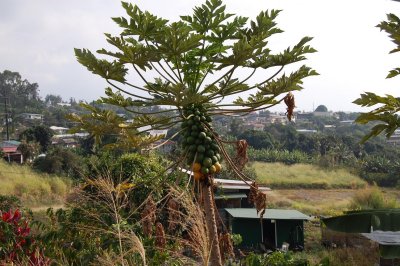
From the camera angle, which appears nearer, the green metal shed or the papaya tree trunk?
the papaya tree trunk

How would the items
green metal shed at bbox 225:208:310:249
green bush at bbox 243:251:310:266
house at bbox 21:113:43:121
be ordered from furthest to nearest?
house at bbox 21:113:43:121, green metal shed at bbox 225:208:310:249, green bush at bbox 243:251:310:266

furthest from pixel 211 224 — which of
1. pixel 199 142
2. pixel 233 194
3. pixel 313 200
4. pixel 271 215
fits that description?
pixel 313 200

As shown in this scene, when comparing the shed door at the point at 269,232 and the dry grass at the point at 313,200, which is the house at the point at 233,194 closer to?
the shed door at the point at 269,232

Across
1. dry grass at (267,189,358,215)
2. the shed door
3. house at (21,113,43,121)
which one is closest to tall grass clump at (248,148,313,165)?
dry grass at (267,189,358,215)

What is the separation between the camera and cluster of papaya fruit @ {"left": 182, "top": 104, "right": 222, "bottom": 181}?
254 cm

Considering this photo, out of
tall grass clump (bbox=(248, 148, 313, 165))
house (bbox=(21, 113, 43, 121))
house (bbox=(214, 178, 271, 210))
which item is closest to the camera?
house (bbox=(214, 178, 271, 210))

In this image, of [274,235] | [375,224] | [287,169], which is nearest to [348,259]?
[274,235]

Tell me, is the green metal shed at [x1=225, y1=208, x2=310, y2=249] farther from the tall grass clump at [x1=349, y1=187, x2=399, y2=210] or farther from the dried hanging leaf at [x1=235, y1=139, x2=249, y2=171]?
the dried hanging leaf at [x1=235, y1=139, x2=249, y2=171]

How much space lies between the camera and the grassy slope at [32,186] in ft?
56.6

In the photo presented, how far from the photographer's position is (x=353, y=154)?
3562cm

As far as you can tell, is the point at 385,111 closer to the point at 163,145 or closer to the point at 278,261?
the point at 278,261

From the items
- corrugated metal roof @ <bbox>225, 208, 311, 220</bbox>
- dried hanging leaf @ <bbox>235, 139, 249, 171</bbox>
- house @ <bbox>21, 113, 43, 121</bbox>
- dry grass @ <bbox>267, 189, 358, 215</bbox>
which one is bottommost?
dry grass @ <bbox>267, 189, 358, 215</bbox>

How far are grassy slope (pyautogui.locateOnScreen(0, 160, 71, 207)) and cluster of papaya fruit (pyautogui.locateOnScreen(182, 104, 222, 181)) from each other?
49.7 feet

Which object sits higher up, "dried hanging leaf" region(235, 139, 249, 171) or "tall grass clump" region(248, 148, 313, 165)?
"dried hanging leaf" region(235, 139, 249, 171)
